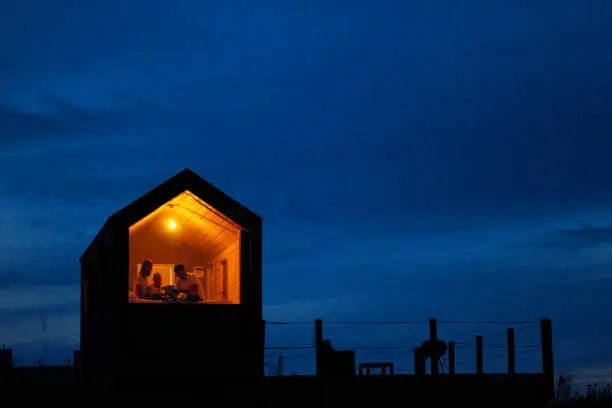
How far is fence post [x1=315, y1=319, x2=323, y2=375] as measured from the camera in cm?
2038

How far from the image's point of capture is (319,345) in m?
21.4

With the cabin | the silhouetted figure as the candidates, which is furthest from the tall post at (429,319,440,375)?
the cabin

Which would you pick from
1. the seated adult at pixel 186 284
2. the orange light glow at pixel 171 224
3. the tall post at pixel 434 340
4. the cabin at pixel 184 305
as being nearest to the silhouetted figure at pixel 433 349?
the tall post at pixel 434 340

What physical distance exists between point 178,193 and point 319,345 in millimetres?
4807

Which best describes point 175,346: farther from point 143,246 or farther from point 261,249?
point 143,246

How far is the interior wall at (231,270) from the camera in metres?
19.7

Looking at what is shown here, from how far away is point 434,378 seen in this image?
69.8 ft

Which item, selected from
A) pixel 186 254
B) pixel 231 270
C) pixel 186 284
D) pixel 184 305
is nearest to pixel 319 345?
pixel 231 270

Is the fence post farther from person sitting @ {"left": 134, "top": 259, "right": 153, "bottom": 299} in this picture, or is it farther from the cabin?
person sitting @ {"left": 134, "top": 259, "right": 153, "bottom": 299}

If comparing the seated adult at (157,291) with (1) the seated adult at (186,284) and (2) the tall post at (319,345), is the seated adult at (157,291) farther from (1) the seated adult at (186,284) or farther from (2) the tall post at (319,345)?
(2) the tall post at (319,345)

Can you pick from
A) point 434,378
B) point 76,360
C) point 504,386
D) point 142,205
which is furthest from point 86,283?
point 504,386

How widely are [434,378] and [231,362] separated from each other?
4756 mm

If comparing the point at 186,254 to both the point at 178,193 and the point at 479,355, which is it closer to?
the point at 178,193

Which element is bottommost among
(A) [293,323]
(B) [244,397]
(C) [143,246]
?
(B) [244,397]
